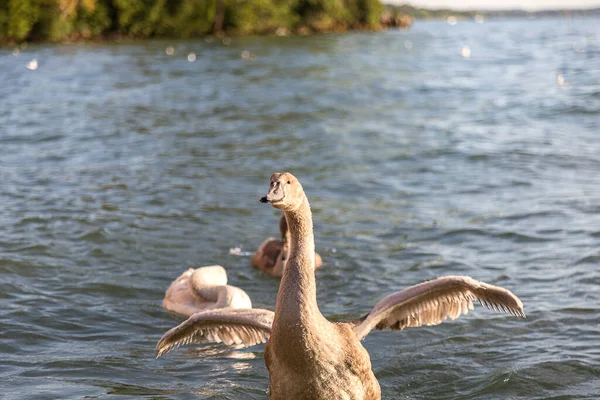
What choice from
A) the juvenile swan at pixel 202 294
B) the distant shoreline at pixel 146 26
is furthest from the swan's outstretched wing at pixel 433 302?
the distant shoreline at pixel 146 26

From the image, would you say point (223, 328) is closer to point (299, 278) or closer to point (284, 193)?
point (299, 278)

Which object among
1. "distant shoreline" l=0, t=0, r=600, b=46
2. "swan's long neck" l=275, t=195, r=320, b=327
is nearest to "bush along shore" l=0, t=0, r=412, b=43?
"distant shoreline" l=0, t=0, r=600, b=46

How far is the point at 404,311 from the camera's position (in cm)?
698

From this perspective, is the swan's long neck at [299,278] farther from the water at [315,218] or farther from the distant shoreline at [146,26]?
the distant shoreline at [146,26]

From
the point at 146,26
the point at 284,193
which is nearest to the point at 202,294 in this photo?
the point at 284,193

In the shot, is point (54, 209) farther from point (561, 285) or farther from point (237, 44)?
A: point (237, 44)

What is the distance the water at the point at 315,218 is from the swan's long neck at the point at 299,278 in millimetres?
2389

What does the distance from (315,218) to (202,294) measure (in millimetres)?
4767

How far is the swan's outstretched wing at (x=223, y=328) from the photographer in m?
6.89

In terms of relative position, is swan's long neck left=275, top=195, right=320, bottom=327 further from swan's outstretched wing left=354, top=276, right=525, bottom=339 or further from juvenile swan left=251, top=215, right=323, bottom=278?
juvenile swan left=251, top=215, right=323, bottom=278

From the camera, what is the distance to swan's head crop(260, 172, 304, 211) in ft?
16.7

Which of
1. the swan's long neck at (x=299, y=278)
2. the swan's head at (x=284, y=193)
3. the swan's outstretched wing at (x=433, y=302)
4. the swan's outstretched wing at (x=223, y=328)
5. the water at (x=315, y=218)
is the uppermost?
the swan's head at (x=284, y=193)

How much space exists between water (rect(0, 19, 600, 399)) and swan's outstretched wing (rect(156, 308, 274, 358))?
769 millimetres

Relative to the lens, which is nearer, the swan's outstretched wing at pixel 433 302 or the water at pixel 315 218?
the swan's outstretched wing at pixel 433 302
